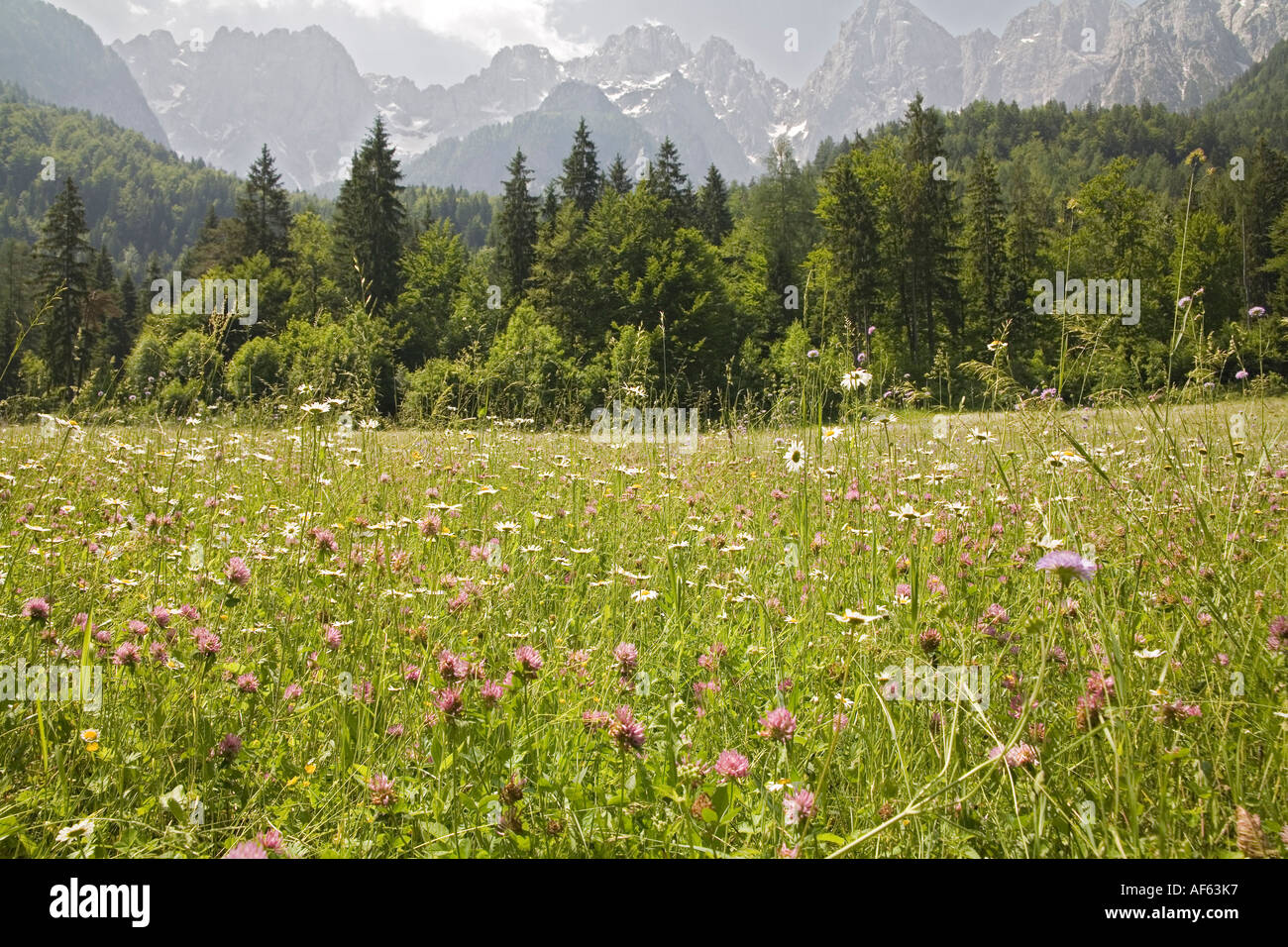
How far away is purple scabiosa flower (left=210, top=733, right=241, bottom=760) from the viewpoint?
1.71m

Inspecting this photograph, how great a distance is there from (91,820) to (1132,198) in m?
49.5

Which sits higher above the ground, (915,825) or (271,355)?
(271,355)

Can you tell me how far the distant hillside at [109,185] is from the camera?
499 feet

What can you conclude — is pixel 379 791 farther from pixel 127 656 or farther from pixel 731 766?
pixel 127 656

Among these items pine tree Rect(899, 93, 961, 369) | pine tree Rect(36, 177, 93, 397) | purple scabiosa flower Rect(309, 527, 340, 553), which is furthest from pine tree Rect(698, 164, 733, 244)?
purple scabiosa flower Rect(309, 527, 340, 553)

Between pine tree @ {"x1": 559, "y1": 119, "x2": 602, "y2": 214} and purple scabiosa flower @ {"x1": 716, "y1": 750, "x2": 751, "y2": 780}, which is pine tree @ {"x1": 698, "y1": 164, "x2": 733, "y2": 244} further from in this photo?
purple scabiosa flower @ {"x1": 716, "y1": 750, "x2": 751, "y2": 780}

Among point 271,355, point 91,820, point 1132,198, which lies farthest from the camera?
point 1132,198

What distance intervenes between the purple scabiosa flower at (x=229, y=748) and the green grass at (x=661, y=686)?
0.08ft

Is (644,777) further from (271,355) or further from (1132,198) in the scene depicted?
(1132,198)

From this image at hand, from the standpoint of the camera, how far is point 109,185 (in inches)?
6442

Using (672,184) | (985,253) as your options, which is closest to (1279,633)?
(985,253)
